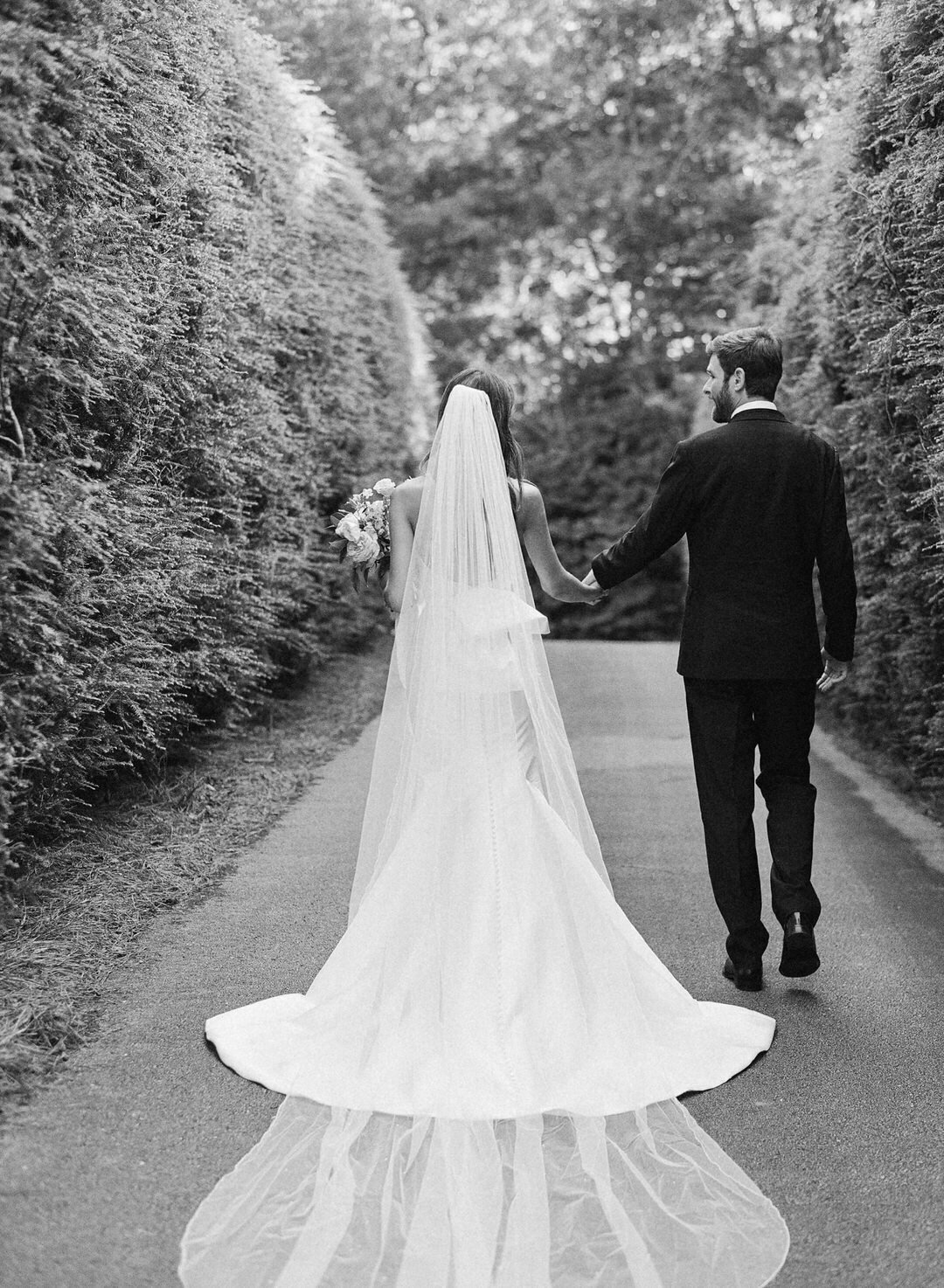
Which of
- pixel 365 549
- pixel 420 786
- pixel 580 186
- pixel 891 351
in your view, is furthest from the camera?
pixel 580 186

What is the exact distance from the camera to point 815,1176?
3.12 metres

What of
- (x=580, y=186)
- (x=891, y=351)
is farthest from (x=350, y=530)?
(x=580, y=186)

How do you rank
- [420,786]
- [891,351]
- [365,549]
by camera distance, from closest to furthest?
[420,786]
[365,549]
[891,351]

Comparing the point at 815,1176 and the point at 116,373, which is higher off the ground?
the point at 116,373

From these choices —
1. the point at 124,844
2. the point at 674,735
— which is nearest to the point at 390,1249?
the point at 124,844

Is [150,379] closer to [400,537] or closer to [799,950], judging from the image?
[400,537]

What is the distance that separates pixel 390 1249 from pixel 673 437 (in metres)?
19.1

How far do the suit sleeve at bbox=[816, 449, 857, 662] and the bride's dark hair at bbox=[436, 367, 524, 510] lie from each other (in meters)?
1.04

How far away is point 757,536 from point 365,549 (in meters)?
1.31

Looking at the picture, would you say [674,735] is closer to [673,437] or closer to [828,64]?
[828,64]

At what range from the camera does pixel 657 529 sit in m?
4.47

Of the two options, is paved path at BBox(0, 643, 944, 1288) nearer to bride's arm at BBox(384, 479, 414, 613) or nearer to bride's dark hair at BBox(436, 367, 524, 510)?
bride's arm at BBox(384, 479, 414, 613)

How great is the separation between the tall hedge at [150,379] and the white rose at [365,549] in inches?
33.4

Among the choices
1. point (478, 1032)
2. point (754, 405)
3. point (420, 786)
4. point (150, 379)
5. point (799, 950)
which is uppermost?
point (150, 379)
